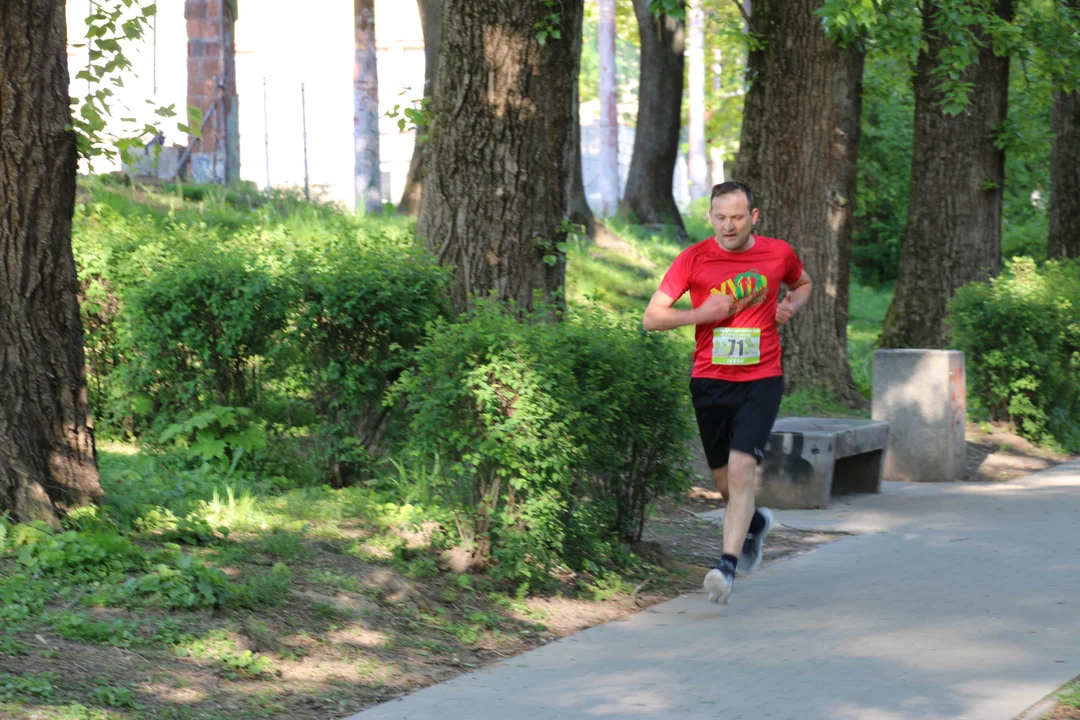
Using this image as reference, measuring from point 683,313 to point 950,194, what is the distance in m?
10.9

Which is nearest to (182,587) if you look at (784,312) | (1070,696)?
(784,312)

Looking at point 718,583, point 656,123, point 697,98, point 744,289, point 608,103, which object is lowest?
point 718,583

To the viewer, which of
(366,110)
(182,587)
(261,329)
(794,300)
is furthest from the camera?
(366,110)

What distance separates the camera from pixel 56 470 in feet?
21.5

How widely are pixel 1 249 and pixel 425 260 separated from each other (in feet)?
10.2

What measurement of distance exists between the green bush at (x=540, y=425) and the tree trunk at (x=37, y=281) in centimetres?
164

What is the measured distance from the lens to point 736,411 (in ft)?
22.4

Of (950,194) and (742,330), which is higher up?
(950,194)

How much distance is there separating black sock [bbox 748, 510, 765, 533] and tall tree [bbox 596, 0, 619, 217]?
26.3 meters

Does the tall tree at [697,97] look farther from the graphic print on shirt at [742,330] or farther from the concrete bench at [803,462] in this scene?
the graphic print on shirt at [742,330]

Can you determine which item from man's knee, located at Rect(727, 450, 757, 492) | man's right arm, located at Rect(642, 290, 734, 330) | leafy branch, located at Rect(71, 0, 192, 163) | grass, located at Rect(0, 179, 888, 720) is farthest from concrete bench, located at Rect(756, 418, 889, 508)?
leafy branch, located at Rect(71, 0, 192, 163)

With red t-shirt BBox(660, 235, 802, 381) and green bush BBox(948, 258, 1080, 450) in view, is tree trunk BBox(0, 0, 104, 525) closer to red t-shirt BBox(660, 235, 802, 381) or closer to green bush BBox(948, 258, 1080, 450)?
red t-shirt BBox(660, 235, 802, 381)

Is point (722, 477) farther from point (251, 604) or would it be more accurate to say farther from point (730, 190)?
point (251, 604)

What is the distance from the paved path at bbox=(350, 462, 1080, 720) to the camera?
16.7 feet
